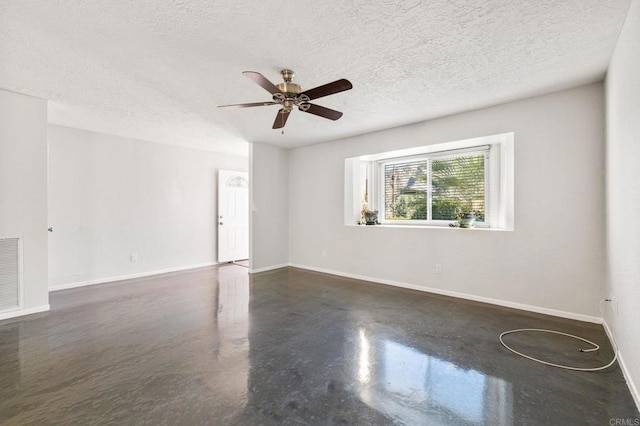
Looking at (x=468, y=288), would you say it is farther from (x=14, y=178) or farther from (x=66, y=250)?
(x=66, y=250)

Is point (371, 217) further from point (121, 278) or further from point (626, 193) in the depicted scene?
point (121, 278)

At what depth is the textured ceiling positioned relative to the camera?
1.84 m

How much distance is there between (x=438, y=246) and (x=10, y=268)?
517 centimetres

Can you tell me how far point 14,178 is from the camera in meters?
3.16

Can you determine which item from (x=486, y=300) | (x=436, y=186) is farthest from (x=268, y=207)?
(x=486, y=300)

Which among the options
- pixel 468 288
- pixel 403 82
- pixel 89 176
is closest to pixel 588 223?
pixel 468 288

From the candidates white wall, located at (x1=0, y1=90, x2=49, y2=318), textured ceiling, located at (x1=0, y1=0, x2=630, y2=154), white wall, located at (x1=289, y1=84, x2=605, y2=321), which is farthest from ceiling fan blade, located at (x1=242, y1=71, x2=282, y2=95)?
white wall, located at (x1=0, y1=90, x2=49, y2=318)

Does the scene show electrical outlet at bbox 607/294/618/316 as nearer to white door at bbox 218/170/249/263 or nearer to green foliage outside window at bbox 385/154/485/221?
green foliage outside window at bbox 385/154/485/221

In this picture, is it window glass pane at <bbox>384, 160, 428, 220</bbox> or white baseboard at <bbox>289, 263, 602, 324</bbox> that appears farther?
window glass pane at <bbox>384, 160, 428, 220</bbox>

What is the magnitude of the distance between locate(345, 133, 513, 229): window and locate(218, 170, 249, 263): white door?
2780 millimetres

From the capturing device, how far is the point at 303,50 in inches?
89.6

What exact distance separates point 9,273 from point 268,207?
3.59 meters

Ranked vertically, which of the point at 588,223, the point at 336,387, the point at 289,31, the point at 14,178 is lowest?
the point at 336,387

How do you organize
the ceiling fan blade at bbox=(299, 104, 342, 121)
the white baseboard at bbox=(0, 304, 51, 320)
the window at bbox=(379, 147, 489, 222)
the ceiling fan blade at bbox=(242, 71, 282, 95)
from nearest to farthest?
1. the ceiling fan blade at bbox=(242, 71, 282, 95)
2. the ceiling fan blade at bbox=(299, 104, 342, 121)
3. the white baseboard at bbox=(0, 304, 51, 320)
4. the window at bbox=(379, 147, 489, 222)
